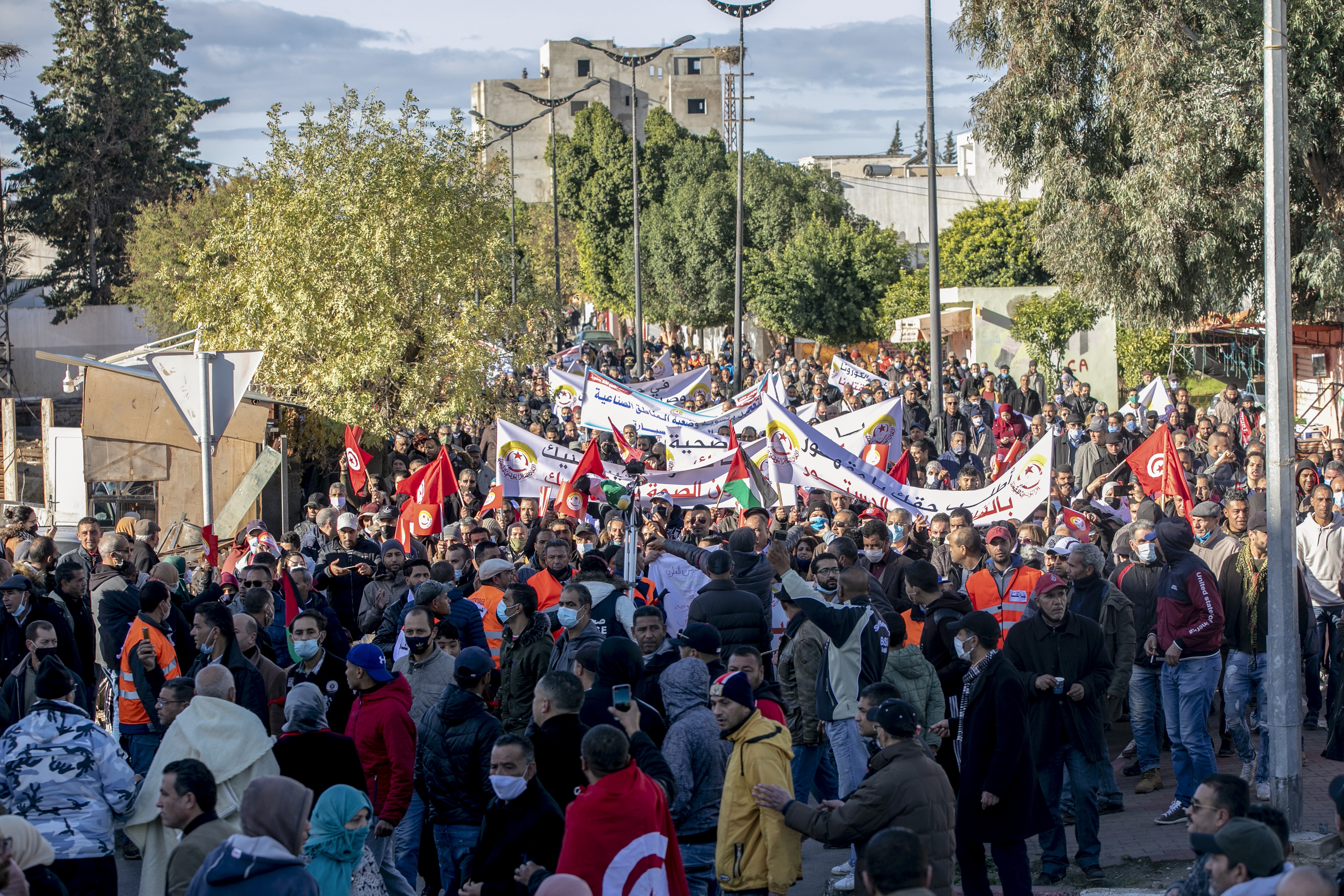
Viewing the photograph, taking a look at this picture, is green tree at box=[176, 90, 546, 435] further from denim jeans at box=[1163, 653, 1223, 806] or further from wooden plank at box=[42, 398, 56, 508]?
denim jeans at box=[1163, 653, 1223, 806]

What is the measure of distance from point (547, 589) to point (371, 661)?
9.96ft

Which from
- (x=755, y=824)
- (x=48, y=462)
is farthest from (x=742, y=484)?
(x=48, y=462)

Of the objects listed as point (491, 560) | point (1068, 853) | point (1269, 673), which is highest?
point (491, 560)

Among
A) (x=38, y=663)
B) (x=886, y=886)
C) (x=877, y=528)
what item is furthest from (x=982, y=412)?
(x=886, y=886)

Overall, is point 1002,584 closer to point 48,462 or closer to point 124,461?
point 124,461

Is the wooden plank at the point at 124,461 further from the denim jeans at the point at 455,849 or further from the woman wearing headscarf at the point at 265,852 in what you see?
the woman wearing headscarf at the point at 265,852

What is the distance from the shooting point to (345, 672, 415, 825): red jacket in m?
6.14

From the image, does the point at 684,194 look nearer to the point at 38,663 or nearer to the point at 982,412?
the point at 982,412

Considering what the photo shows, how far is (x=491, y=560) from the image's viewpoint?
347 inches

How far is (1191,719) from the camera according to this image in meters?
Answer: 8.04

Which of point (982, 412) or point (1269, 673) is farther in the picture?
point (982, 412)

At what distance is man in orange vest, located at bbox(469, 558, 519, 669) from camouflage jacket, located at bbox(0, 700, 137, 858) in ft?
10.6

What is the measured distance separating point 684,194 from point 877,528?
46.8 metres

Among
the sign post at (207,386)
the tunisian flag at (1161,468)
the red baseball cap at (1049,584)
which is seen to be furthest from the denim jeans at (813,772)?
the tunisian flag at (1161,468)
